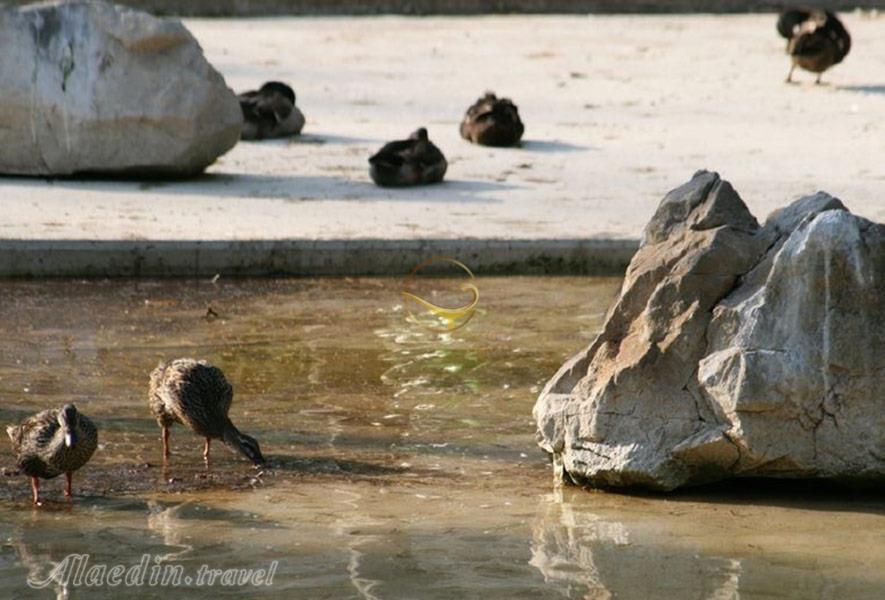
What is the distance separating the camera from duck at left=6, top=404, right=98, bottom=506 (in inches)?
296

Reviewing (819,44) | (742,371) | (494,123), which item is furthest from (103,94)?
(742,371)

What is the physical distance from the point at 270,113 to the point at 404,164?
288 centimetres

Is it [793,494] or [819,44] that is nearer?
[793,494]

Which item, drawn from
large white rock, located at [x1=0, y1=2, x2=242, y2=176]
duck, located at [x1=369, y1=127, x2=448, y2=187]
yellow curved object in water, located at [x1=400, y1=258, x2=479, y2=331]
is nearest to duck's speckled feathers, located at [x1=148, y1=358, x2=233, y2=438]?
yellow curved object in water, located at [x1=400, y1=258, x2=479, y2=331]

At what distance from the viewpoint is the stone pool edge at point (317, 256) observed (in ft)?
41.0

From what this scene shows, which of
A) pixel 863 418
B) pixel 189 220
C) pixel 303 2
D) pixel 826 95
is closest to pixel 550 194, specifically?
pixel 189 220

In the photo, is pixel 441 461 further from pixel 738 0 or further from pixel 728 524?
pixel 738 0

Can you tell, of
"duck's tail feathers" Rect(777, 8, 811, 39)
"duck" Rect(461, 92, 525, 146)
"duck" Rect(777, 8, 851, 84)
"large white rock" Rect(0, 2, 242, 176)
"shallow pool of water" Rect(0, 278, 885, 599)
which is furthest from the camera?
"duck's tail feathers" Rect(777, 8, 811, 39)

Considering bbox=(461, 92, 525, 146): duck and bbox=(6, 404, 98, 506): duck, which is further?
bbox=(461, 92, 525, 146): duck

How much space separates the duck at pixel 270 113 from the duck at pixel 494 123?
5.53 feet

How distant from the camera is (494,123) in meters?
17.2

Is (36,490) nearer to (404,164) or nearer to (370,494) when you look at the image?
(370,494)

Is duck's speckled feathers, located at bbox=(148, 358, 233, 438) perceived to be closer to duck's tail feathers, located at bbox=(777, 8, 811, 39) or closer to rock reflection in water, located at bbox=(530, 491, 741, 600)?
rock reflection in water, located at bbox=(530, 491, 741, 600)

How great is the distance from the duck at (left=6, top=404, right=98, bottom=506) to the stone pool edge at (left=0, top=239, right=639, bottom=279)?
4.70 m
